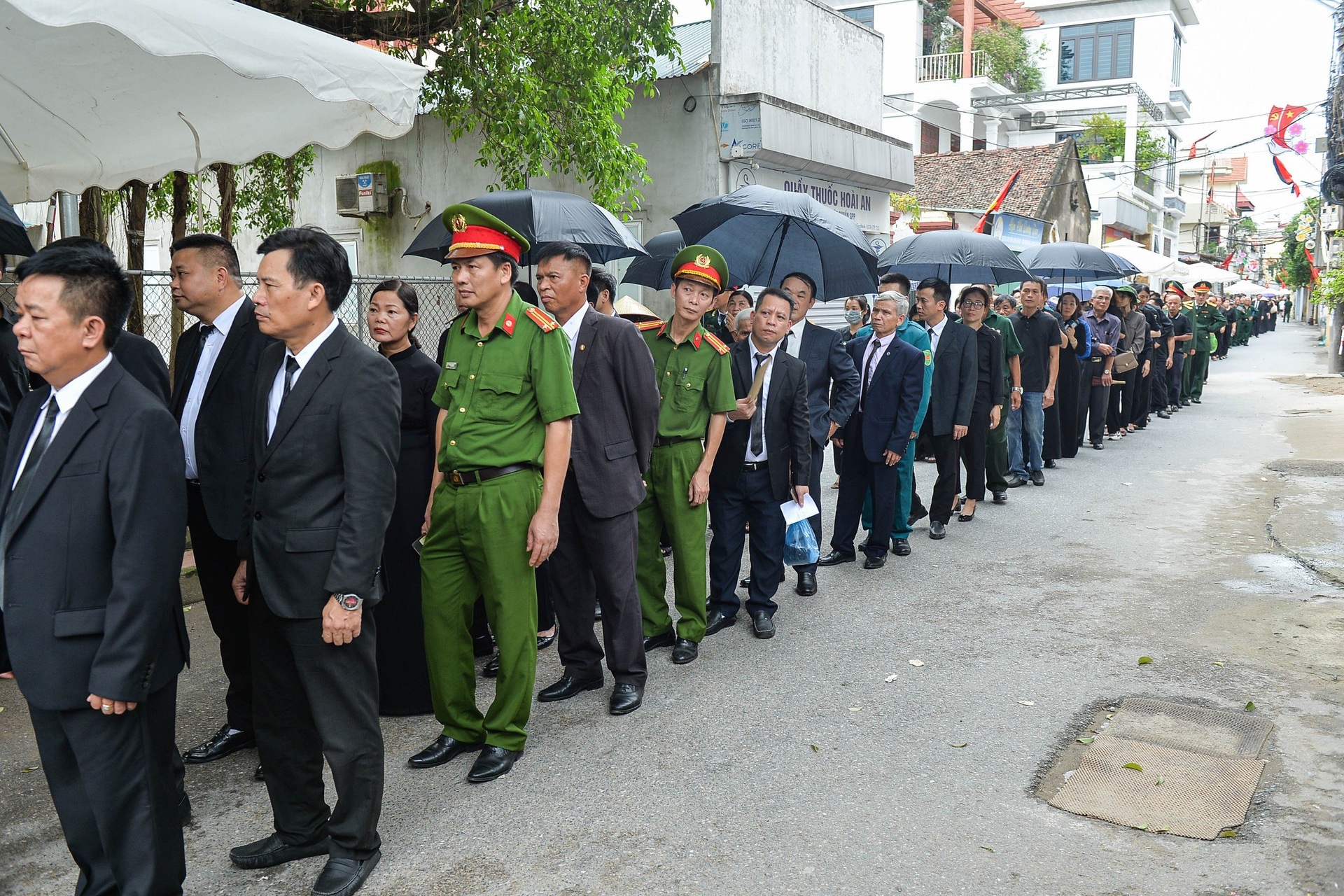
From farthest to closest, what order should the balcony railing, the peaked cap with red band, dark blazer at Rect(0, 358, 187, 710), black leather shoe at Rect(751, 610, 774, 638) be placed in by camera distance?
the balcony railing < black leather shoe at Rect(751, 610, 774, 638) < the peaked cap with red band < dark blazer at Rect(0, 358, 187, 710)

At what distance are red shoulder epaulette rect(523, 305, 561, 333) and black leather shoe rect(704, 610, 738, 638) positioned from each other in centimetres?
237

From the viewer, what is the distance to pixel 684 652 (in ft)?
17.7

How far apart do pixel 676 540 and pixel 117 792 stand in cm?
299

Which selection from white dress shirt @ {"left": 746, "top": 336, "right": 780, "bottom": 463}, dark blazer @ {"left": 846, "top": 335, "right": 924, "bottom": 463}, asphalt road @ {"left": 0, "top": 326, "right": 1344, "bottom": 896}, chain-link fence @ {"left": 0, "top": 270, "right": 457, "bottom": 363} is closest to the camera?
asphalt road @ {"left": 0, "top": 326, "right": 1344, "bottom": 896}

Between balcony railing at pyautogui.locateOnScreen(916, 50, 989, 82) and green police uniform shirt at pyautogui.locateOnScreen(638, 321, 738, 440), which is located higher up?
balcony railing at pyautogui.locateOnScreen(916, 50, 989, 82)

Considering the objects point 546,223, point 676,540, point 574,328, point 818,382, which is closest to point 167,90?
point 574,328

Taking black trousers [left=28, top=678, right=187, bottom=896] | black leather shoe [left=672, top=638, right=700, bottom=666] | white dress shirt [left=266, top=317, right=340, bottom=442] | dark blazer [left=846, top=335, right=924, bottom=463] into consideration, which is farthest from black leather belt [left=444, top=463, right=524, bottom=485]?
dark blazer [left=846, top=335, right=924, bottom=463]

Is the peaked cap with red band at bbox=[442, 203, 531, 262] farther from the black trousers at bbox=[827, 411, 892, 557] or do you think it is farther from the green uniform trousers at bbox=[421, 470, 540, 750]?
the black trousers at bbox=[827, 411, 892, 557]

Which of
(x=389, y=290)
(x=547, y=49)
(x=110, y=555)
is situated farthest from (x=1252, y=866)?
(x=547, y=49)

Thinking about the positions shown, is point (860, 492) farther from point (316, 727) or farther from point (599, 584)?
point (316, 727)

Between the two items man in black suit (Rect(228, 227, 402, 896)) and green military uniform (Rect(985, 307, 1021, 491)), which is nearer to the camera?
man in black suit (Rect(228, 227, 402, 896))

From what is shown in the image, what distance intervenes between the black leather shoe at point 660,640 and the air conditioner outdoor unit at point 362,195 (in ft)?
35.5

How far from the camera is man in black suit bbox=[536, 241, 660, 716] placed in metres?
4.63

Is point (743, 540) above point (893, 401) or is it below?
below
